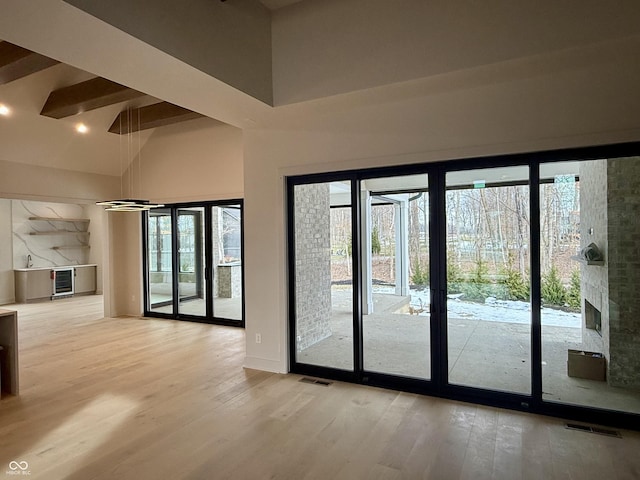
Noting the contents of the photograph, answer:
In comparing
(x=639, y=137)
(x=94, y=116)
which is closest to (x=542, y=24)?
(x=639, y=137)

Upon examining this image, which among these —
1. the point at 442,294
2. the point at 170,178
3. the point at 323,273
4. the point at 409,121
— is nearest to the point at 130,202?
the point at 170,178

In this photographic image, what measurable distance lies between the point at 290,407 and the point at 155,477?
1.34 m

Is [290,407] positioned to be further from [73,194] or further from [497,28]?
[73,194]

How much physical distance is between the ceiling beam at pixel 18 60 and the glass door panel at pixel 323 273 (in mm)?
3087

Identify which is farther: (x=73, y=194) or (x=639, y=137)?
(x=73, y=194)

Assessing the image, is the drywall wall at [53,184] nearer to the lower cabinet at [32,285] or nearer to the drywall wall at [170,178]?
the drywall wall at [170,178]

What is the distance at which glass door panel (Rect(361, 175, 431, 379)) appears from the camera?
4.03 meters

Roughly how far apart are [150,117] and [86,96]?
3.71 ft

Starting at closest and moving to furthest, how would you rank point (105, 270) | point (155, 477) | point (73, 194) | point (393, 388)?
point (155, 477)
point (393, 388)
point (73, 194)
point (105, 270)

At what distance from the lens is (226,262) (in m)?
7.39

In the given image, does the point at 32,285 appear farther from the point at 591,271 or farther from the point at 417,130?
the point at 591,271

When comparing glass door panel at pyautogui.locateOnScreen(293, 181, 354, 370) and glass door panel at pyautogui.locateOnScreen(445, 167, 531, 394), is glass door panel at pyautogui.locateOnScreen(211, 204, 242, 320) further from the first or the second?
glass door panel at pyautogui.locateOnScreen(445, 167, 531, 394)

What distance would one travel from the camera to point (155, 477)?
257 centimetres

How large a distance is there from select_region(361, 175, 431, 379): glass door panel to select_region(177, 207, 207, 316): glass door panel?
399 cm
